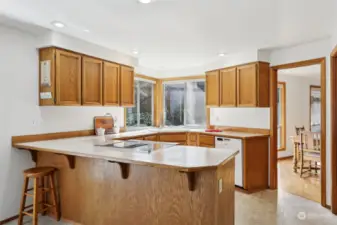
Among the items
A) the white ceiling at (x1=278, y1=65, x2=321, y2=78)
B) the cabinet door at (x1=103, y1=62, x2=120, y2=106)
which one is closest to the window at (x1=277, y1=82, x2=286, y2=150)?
the white ceiling at (x1=278, y1=65, x2=321, y2=78)

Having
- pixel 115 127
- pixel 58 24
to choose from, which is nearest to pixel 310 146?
pixel 115 127

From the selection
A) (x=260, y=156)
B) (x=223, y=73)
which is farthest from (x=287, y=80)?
(x=260, y=156)

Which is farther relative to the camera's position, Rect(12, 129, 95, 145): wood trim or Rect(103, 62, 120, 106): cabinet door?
Rect(103, 62, 120, 106): cabinet door

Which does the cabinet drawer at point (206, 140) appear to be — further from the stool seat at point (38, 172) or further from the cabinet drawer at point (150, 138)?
the stool seat at point (38, 172)

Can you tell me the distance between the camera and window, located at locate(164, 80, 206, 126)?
5867 millimetres

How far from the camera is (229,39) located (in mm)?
3523

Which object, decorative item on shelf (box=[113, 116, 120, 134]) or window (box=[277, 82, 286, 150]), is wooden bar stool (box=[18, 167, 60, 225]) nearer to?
decorative item on shelf (box=[113, 116, 120, 134])

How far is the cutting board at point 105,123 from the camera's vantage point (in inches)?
165

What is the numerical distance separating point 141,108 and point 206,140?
6.06 feet

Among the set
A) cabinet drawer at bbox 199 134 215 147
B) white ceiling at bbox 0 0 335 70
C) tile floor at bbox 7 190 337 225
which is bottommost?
tile floor at bbox 7 190 337 225

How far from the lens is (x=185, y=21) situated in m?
2.78

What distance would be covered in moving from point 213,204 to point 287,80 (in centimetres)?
561

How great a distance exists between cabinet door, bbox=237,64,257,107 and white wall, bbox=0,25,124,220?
3.06 m

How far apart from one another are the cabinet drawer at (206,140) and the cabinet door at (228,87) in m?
0.68
